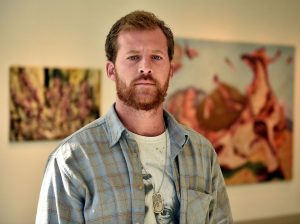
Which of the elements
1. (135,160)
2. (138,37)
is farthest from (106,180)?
(138,37)

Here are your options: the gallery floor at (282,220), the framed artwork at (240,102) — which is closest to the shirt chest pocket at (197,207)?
the framed artwork at (240,102)

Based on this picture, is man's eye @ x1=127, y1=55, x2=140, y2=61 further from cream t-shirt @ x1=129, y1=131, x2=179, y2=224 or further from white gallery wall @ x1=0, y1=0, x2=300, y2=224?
white gallery wall @ x1=0, y1=0, x2=300, y2=224

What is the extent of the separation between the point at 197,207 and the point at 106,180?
360 mm

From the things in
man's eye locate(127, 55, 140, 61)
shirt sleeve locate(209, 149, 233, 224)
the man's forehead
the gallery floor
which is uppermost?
the man's forehead

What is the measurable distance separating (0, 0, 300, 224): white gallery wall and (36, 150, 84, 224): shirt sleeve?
1.69 meters

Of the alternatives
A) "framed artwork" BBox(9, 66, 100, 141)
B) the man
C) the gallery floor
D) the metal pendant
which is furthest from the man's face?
the gallery floor

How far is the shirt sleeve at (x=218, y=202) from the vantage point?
5.13 ft

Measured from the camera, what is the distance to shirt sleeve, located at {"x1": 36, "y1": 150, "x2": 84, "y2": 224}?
1254mm

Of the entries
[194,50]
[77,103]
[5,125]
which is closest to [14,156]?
[5,125]

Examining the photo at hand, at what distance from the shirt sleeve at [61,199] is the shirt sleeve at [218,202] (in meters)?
0.54

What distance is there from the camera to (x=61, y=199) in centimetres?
126

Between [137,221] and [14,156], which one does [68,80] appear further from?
[137,221]

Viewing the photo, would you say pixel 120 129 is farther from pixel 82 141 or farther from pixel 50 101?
pixel 50 101

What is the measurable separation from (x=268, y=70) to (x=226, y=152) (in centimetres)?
86
